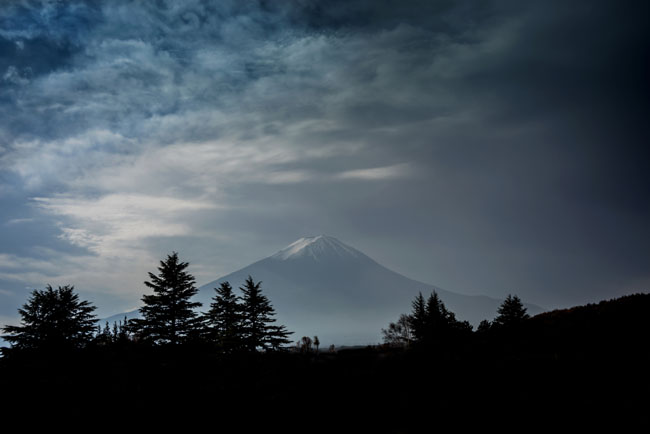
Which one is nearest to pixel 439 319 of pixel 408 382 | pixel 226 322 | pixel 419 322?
pixel 419 322

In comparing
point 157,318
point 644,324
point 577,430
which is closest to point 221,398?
point 577,430

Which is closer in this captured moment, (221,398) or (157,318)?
(221,398)

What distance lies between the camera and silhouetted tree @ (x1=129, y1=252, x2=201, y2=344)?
1128 inches

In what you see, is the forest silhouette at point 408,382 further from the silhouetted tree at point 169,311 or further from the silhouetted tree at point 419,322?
the silhouetted tree at point 419,322

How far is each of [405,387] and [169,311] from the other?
2752 centimetres

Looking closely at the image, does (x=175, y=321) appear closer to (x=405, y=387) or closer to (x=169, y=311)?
(x=169, y=311)

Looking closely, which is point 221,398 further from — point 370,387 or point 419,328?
point 419,328

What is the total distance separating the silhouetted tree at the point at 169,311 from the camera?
2866cm

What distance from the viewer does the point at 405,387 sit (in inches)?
259

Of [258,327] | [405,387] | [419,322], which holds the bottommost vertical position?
[419,322]

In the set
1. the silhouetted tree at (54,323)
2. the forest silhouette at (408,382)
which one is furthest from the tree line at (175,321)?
the forest silhouette at (408,382)

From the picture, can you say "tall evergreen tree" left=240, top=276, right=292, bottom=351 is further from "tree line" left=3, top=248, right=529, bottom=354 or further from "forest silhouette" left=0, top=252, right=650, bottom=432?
"forest silhouette" left=0, top=252, right=650, bottom=432

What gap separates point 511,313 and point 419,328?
37.9 ft

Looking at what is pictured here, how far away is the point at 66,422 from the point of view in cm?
678
